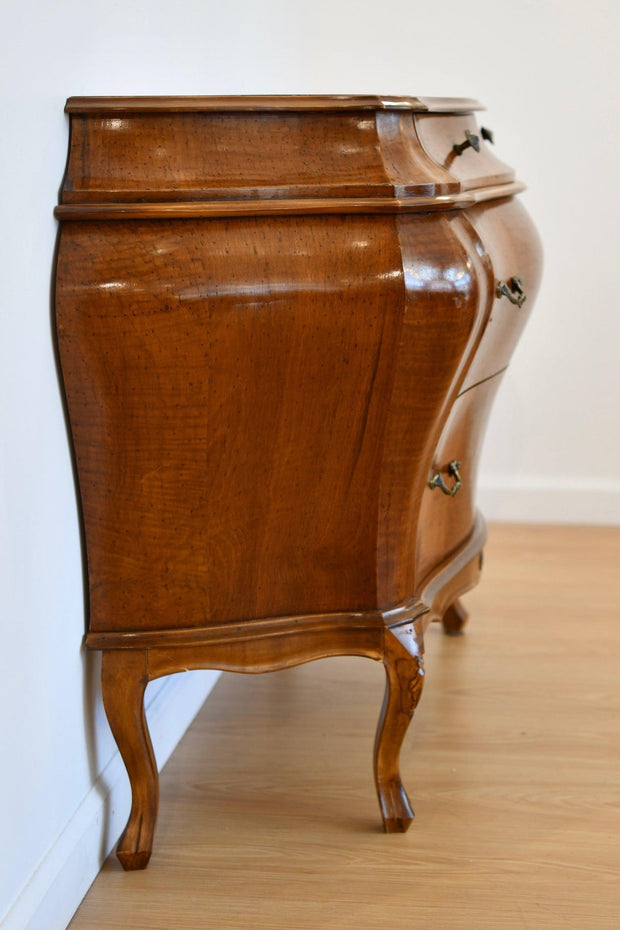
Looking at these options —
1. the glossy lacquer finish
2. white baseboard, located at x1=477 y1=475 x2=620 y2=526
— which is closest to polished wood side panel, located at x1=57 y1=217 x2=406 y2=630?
the glossy lacquer finish

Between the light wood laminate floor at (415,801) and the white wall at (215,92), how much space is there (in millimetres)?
99

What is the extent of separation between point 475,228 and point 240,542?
1.59 ft

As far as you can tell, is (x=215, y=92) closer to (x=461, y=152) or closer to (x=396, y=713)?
(x=461, y=152)

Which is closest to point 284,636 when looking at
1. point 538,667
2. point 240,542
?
point 240,542

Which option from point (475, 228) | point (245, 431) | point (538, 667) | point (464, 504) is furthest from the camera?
point (538, 667)

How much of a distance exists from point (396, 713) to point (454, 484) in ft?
1.14

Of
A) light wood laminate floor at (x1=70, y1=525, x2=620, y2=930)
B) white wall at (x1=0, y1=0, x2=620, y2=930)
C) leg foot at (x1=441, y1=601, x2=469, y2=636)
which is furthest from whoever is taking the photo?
leg foot at (x1=441, y1=601, x2=469, y2=636)

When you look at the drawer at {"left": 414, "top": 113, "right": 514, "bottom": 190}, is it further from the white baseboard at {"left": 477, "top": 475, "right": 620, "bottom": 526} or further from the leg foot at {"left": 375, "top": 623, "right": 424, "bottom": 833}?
the white baseboard at {"left": 477, "top": 475, "right": 620, "bottom": 526}

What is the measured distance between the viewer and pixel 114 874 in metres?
1.33

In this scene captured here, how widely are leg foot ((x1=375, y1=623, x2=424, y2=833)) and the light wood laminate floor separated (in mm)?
39

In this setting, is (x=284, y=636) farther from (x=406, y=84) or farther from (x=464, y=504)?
(x=406, y=84)

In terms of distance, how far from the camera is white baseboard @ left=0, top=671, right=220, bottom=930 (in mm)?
1142

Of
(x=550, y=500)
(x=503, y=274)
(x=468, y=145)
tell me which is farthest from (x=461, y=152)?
(x=550, y=500)

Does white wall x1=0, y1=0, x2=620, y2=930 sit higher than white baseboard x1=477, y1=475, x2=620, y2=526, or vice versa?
white wall x1=0, y1=0, x2=620, y2=930
